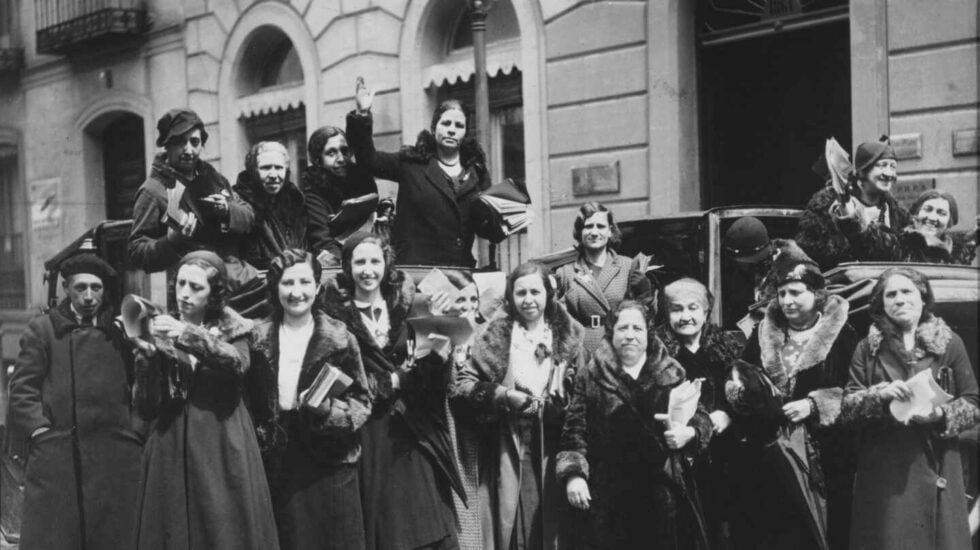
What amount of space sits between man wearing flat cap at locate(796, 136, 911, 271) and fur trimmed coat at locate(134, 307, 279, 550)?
313 cm

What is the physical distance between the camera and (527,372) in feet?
20.7

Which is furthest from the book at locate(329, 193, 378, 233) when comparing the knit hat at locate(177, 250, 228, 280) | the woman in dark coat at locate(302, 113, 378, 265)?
the knit hat at locate(177, 250, 228, 280)

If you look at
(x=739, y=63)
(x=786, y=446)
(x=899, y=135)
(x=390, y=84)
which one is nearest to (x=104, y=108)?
(x=390, y=84)

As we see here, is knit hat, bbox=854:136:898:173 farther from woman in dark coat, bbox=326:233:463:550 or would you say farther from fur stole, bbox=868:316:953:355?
woman in dark coat, bbox=326:233:463:550

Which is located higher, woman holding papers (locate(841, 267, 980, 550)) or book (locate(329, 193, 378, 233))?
book (locate(329, 193, 378, 233))

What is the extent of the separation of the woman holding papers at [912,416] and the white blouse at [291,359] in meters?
2.49

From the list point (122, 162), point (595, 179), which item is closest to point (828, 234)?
point (595, 179)

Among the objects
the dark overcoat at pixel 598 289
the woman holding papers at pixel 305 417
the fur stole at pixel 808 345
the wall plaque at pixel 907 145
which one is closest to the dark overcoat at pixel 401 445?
the woman holding papers at pixel 305 417

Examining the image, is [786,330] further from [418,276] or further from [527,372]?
[418,276]

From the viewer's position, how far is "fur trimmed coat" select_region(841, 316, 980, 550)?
215 inches

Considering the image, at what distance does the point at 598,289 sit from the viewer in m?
7.12

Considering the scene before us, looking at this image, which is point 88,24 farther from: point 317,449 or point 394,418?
point 317,449

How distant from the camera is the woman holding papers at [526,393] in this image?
6.27 meters

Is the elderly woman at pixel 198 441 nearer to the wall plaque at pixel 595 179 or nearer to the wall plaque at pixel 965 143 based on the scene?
the wall plaque at pixel 965 143
